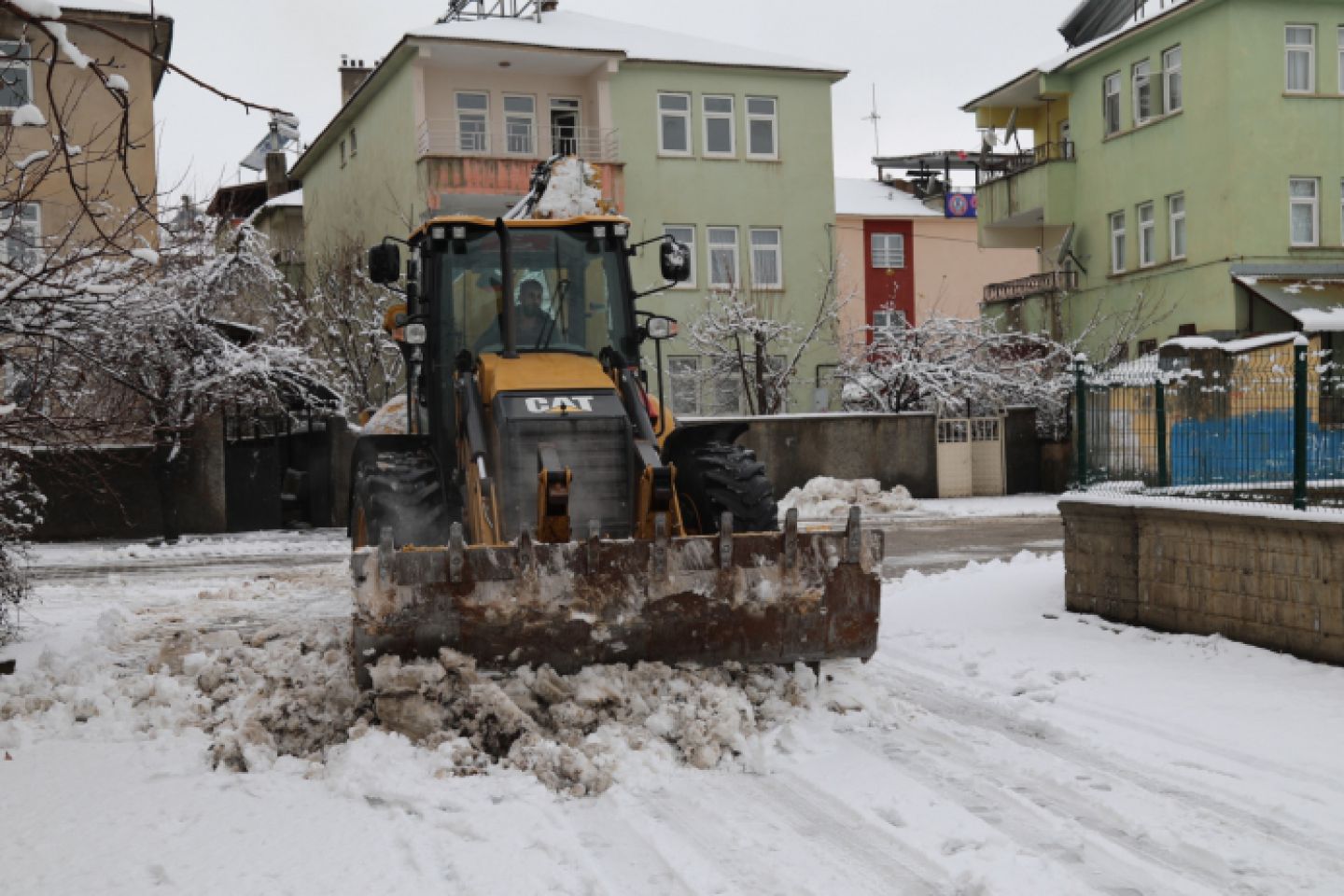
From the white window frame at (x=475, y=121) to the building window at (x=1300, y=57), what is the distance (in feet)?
54.9

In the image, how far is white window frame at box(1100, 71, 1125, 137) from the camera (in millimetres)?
31672

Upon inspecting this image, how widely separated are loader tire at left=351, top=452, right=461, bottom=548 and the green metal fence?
4.95m

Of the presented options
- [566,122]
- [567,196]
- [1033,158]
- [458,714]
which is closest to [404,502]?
[458,714]

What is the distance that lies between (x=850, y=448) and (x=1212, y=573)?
15.7 m

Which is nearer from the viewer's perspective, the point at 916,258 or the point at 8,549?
the point at 8,549

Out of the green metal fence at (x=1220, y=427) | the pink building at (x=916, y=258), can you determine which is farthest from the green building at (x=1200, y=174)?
the green metal fence at (x=1220, y=427)

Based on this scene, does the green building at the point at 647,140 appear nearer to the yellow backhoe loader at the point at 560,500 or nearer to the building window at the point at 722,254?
the building window at the point at 722,254

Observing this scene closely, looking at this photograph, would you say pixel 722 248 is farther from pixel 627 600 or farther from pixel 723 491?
pixel 627 600

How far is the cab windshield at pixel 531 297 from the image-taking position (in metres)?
8.98

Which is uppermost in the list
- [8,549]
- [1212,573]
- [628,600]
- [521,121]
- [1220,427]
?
[521,121]

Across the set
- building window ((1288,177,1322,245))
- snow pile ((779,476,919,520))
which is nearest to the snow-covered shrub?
snow pile ((779,476,919,520))

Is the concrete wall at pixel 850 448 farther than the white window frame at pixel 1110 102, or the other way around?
the white window frame at pixel 1110 102

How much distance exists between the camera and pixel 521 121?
105 feet

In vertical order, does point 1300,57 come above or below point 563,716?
above
